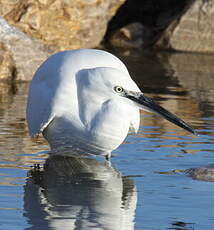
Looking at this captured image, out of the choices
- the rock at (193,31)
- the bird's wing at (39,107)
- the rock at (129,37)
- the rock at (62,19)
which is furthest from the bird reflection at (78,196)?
the rock at (129,37)

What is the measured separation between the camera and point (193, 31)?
1756 cm

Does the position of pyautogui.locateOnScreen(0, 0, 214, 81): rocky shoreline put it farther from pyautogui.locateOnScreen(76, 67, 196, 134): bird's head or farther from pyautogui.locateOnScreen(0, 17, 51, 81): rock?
pyautogui.locateOnScreen(76, 67, 196, 134): bird's head

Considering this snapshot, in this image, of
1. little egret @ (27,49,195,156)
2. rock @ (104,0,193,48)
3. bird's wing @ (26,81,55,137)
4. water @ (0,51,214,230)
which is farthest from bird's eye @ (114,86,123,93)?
rock @ (104,0,193,48)

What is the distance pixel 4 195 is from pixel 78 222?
0.90m

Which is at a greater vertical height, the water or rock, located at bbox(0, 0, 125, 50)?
the water

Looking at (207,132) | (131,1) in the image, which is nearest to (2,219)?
(207,132)

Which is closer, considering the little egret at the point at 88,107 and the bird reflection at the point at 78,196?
the bird reflection at the point at 78,196

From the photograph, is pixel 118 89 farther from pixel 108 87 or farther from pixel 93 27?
pixel 93 27

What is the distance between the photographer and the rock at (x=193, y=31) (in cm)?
1744

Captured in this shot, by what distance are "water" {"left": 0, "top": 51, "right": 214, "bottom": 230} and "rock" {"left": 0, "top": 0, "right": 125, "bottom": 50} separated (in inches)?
167

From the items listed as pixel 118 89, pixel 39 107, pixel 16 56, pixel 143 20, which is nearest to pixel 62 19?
pixel 16 56

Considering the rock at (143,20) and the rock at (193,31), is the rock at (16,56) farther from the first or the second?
the rock at (143,20)

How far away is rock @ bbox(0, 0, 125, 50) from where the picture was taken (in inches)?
577

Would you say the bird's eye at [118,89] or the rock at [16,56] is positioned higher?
the bird's eye at [118,89]
